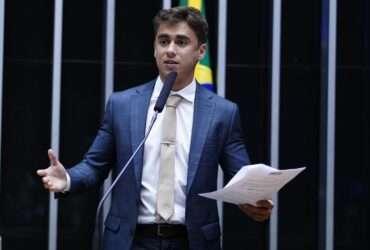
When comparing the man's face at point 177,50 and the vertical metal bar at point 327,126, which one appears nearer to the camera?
the man's face at point 177,50

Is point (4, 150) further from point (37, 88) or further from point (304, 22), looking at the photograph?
point (304, 22)

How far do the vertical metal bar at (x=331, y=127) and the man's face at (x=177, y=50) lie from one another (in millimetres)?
3705

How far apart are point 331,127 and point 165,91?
4.06 meters

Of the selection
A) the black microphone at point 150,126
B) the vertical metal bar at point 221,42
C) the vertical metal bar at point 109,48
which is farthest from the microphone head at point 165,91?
A: the vertical metal bar at point 221,42

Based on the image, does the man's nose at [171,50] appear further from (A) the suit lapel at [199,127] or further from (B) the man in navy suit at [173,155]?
(A) the suit lapel at [199,127]

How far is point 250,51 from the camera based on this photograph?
700cm

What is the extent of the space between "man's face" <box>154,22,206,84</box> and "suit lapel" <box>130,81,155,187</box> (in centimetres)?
11

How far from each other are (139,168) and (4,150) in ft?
11.7

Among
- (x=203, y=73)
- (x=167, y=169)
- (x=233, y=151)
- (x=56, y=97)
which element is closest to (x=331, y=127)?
(x=203, y=73)

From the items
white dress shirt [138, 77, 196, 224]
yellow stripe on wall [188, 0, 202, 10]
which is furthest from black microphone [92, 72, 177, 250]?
yellow stripe on wall [188, 0, 202, 10]

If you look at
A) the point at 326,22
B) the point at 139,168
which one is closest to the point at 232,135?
the point at 139,168

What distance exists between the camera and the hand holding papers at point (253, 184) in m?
2.99

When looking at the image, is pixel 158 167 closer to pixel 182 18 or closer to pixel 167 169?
pixel 167 169

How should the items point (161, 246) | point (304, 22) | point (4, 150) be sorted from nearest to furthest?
point (161, 246) → point (4, 150) → point (304, 22)
